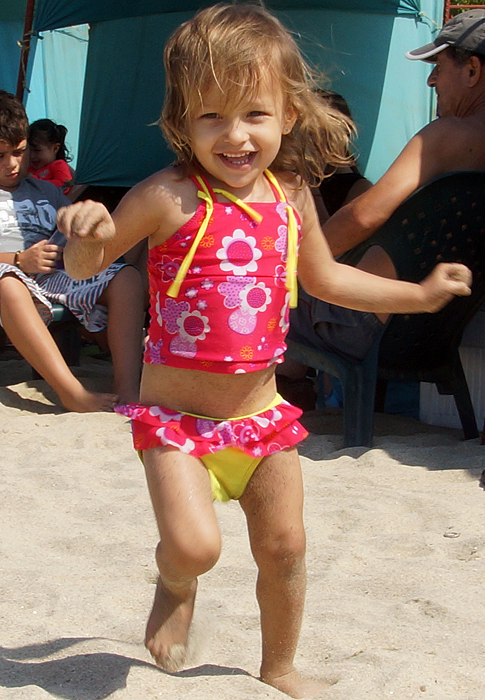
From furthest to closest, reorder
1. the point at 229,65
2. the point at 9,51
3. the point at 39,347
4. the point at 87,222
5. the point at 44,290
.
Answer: the point at 9,51, the point at 44,290, the point at 39,347, the point at 229,65, the point at 87,222

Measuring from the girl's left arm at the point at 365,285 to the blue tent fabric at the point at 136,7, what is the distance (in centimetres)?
457

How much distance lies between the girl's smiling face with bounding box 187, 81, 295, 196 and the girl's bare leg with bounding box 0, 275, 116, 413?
2.26 m

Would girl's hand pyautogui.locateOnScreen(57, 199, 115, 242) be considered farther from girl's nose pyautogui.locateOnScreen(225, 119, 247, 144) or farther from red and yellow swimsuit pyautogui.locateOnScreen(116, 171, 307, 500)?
girl's nose pyautogui.locateOnScreen(225, 119, 247, 144)

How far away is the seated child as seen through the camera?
13.1 ft

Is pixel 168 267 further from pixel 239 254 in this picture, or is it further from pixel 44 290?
pixel 44 290

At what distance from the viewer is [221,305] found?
1.81 metres

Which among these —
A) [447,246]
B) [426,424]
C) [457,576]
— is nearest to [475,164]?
[447,246]

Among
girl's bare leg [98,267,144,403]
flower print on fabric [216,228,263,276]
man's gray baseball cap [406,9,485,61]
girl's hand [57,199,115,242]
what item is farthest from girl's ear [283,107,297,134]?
girl's bare leg [98,267,144,403]

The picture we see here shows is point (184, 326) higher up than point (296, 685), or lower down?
higher up

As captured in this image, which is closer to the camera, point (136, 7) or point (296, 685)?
point (296, 685)

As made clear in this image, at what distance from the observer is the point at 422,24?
6531 millimetres

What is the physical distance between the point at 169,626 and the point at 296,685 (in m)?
0.31

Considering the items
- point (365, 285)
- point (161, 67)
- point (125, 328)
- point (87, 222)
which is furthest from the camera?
point (161, 67)

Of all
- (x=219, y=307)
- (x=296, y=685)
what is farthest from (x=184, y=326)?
(x=296, y=685)
